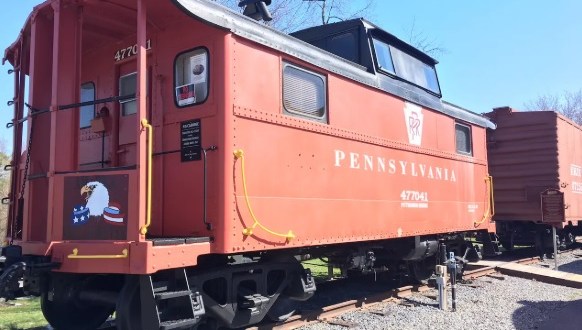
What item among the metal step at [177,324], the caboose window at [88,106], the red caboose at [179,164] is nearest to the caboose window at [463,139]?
the red caboose at [179,164]

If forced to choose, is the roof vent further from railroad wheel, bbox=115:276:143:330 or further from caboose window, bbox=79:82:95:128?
railroad wheel, bbox=115:276:143:330

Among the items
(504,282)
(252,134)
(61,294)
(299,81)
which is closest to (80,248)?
(61,294)

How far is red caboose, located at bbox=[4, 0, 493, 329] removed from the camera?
4.41 metres

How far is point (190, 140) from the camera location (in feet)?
16.3

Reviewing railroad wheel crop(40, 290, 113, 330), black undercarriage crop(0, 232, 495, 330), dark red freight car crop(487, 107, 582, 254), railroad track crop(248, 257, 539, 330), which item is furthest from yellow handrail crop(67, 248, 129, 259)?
dark red freight car crop(487, 107, 582, 254)

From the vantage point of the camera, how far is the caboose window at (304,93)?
5547 mm

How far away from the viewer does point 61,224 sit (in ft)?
15.0

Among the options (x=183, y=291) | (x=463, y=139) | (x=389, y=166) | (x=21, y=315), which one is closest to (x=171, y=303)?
(x=183, y=291)

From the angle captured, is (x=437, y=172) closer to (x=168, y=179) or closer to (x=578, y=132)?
(x=168, y=179)

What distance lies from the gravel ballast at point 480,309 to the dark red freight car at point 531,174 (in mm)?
4257

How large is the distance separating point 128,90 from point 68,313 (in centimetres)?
246

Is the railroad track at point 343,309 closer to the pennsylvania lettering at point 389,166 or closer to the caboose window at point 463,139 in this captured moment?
the pennsylvania lettering at point 389,166

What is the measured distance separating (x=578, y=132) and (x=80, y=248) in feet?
52.7

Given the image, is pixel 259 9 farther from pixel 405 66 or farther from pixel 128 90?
pixel 405 66
